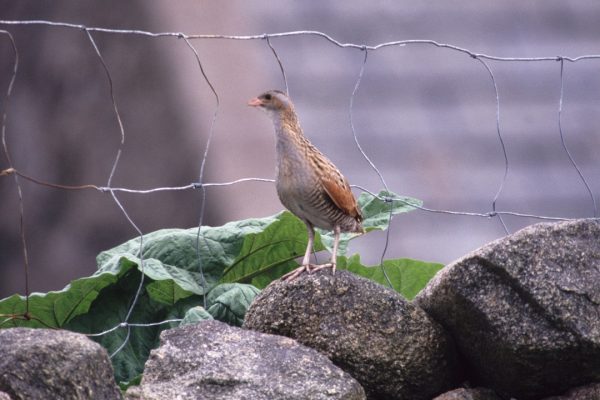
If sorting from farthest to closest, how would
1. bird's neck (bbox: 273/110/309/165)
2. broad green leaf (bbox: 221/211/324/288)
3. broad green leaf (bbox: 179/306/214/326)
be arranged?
broad green leaf (bbox: 221/211/324/288)
broad green leaf (bbox: 179/306/214/326)
bird's neck (bbox: 273/110/309/165)

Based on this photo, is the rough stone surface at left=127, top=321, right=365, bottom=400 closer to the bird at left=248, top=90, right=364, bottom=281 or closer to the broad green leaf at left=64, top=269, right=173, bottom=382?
the bird at left=248, top=90, right=364, bottom=281

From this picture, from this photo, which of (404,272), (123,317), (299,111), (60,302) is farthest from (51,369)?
(299,111)

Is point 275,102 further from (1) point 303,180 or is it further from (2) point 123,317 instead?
(2) point 123,317

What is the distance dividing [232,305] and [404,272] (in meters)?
0.69

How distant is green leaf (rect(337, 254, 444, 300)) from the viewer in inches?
189

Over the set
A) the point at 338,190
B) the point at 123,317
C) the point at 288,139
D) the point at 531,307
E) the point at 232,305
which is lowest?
the point at 123,317

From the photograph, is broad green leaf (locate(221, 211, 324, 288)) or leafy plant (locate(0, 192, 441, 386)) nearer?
leafy plant (locate(0, 192, 441, 386))

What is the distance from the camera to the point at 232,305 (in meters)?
4.36

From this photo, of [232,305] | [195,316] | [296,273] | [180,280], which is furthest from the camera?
[180,280]

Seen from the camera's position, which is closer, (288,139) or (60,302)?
(288,139)

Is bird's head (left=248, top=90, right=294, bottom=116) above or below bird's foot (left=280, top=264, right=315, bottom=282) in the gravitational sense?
above

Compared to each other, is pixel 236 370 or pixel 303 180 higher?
pixel 303 180

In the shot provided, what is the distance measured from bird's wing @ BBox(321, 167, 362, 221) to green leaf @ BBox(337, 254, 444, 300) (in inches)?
28.4

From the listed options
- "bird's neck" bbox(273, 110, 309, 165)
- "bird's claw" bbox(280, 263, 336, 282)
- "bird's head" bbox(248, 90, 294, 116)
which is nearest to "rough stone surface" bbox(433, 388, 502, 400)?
"bird's claw" bbox(280, 263, 336, 282)
